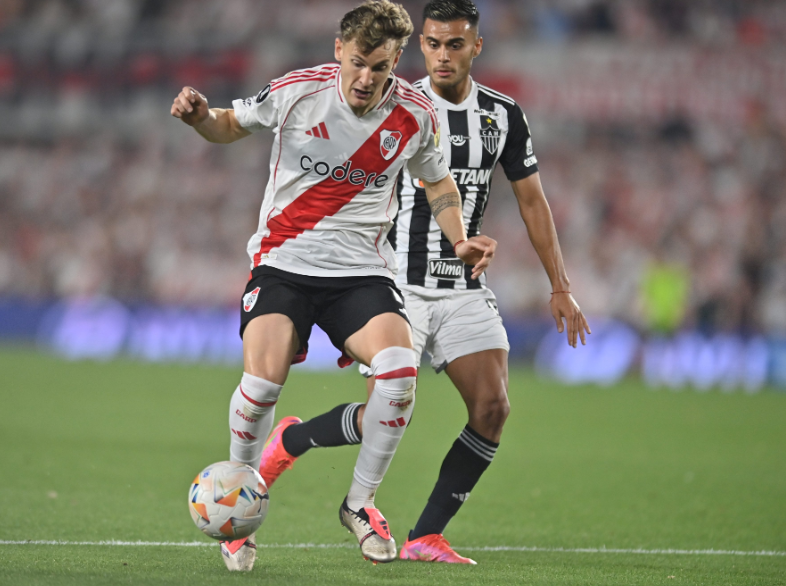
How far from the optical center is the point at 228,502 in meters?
4.16

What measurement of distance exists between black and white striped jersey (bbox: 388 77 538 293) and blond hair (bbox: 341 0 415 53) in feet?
3.80

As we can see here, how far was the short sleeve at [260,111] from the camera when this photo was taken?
14.8ft

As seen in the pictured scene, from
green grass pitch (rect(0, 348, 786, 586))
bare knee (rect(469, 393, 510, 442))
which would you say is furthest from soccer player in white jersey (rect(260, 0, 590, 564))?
green grass pitch (rect(0, 348, 786, 586))

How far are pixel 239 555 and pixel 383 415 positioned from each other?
0.83 metres

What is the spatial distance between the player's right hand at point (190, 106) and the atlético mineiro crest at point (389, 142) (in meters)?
0.77

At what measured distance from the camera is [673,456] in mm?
9398

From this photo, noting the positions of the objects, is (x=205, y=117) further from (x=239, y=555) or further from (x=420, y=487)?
(x=420, y=487)

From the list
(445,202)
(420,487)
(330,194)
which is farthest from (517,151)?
(420,487)

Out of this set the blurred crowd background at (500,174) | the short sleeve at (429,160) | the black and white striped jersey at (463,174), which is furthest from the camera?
the blurred crowd background at (500,174)

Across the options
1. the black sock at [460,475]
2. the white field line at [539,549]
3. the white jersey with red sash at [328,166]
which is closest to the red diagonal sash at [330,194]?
the white jersey with red sash at [328,166]

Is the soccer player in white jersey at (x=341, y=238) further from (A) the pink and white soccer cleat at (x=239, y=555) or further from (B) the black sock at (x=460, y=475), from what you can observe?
(B) the black sock at (x=460, y=475)

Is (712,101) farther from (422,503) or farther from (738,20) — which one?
(422,503)

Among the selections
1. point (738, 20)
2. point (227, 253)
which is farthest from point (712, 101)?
point (227, 253)

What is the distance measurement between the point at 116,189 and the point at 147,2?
4213 mm
